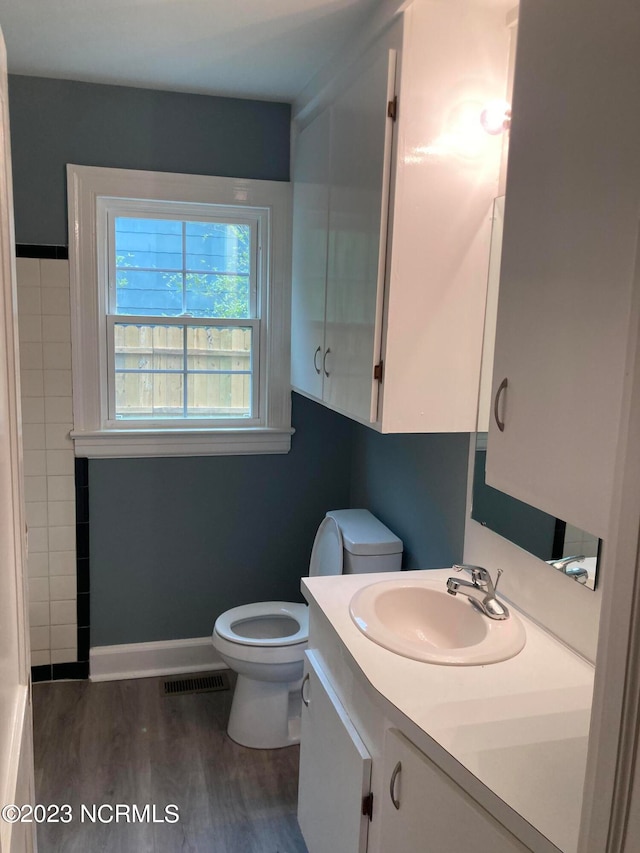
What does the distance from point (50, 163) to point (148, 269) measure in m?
0.53

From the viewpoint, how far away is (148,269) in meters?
2.78

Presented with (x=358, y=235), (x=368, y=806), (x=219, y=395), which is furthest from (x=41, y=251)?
(x=368, y=806)

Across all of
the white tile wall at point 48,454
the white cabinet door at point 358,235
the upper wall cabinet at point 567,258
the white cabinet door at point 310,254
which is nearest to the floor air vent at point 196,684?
the white tile wall at point 48,454

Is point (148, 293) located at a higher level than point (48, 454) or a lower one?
higher

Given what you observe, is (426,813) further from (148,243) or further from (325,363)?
(148,243)

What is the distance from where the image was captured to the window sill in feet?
8.99

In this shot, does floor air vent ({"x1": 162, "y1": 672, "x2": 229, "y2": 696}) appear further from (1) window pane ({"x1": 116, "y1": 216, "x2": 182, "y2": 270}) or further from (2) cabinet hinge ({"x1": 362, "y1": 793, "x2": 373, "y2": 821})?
(1) window pane ({"x1": 116, "y1": 216, "x2": 182, "y2": 270})

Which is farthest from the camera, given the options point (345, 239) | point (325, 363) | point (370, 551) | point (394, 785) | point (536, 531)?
point (370, 551)

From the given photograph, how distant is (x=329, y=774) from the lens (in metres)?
1.65

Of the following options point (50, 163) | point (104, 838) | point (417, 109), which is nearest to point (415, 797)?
point (104, 838)

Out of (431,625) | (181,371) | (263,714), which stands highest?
(181,371)

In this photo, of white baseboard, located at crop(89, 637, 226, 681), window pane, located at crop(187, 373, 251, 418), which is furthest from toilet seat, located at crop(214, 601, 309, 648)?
window pane, located at crop(187, 373, 251, 418)

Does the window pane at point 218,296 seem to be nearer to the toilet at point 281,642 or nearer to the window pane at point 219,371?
the window pane at point 219,371

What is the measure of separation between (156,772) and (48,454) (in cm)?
129
